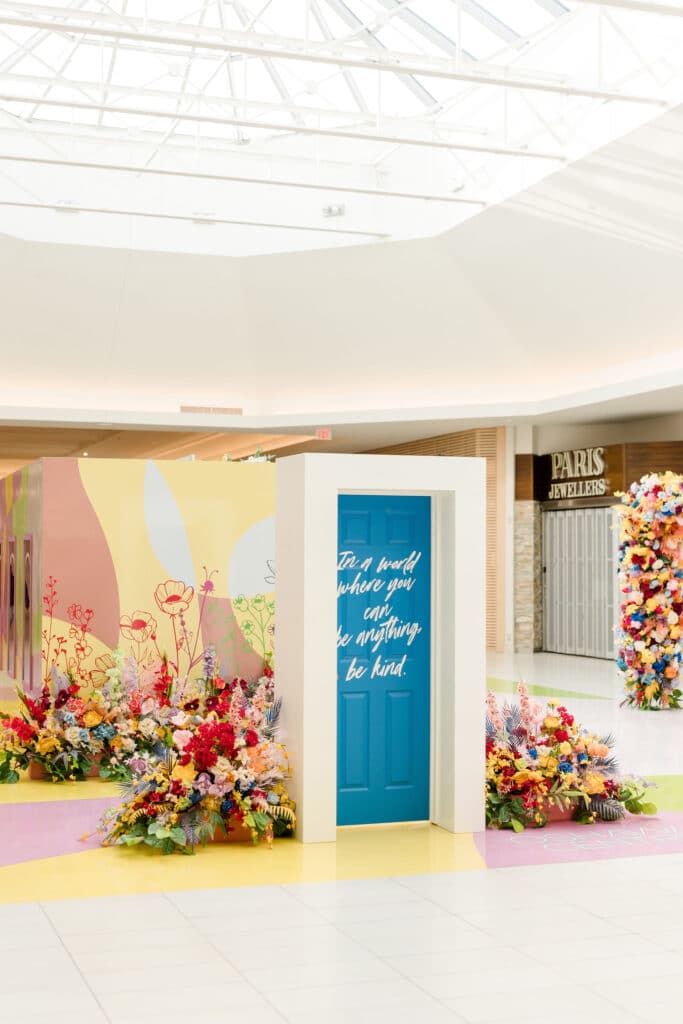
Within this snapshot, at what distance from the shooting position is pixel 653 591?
13.2 meters

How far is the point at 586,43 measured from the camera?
1370 centimetres

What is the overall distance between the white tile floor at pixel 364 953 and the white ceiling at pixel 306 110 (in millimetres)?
7157

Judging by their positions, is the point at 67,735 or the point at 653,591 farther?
the point at 653,591

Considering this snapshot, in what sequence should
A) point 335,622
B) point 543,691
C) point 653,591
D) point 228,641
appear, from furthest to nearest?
point 543,691
point 653,591
point 228,641
point 335,622

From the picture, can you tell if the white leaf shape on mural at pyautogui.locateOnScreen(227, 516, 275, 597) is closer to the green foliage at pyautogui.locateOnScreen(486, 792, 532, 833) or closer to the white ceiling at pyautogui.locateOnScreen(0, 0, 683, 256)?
the green foliage at pyautogui.locateOnScreen(486, 792, 532, 833)

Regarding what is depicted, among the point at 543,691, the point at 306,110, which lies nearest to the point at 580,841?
the point at 543,691

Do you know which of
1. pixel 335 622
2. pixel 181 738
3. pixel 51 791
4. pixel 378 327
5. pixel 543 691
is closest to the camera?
pixel 181 738

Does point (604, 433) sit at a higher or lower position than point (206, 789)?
higher

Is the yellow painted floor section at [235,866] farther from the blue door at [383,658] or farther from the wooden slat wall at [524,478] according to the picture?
the wooden slat wall at [524,478]

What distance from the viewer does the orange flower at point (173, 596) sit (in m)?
9.73

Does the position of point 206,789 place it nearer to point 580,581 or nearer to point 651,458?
point 651,458

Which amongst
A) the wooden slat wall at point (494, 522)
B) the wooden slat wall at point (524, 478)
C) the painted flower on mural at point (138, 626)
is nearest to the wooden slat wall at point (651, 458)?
the wooden slat wall at point (524, 478)

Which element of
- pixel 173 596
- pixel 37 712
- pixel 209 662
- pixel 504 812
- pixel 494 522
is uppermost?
pixel 494 522

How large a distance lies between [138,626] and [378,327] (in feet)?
36.4
